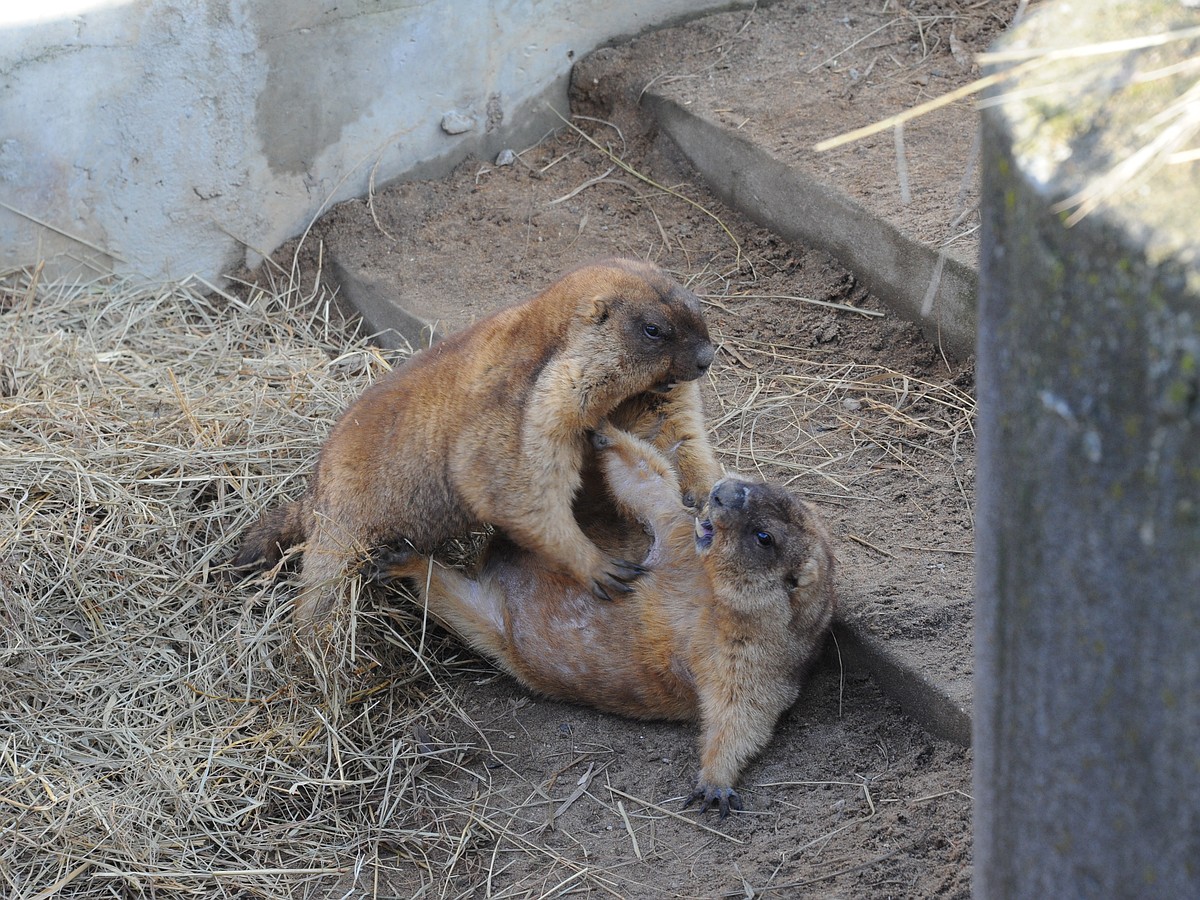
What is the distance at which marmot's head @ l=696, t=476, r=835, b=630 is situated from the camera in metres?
4.64

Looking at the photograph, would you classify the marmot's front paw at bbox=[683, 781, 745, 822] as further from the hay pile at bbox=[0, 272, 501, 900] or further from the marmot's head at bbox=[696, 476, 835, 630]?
the hay pile at bbox=[0, 272, 501, 900]

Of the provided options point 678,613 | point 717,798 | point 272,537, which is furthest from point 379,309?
point 717,798

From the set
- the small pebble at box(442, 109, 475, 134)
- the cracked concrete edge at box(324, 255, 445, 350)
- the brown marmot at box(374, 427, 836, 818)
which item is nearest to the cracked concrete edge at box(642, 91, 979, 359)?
the small pebble at box(442, 109, 475, 134)

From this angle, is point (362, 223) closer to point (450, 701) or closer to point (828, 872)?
point (450, 701)

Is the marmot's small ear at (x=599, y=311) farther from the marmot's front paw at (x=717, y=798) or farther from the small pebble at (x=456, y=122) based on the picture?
the small pebble at (x=456, y=122)

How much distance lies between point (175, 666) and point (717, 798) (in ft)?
7.98

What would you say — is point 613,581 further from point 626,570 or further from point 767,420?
point 767,420

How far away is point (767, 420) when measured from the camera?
6.29 m

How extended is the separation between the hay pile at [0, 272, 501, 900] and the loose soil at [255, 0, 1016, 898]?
0.76 feet

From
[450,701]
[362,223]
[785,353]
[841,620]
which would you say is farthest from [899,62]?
[450,701]

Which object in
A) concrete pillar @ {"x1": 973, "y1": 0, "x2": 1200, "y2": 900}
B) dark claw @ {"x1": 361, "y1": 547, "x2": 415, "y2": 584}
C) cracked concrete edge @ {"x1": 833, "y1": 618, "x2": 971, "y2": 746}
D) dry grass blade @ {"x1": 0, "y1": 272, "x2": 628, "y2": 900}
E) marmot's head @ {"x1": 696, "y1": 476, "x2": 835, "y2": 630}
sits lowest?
dry grass blade @ {"x1": 0, "y1": 272, "x2": 628, "y2": 900}

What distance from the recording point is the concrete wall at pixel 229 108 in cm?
705

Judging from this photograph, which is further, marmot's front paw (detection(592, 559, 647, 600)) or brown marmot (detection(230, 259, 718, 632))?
marmot's front paw (detection(592, 559, 647, 600))

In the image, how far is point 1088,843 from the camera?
2.13m
